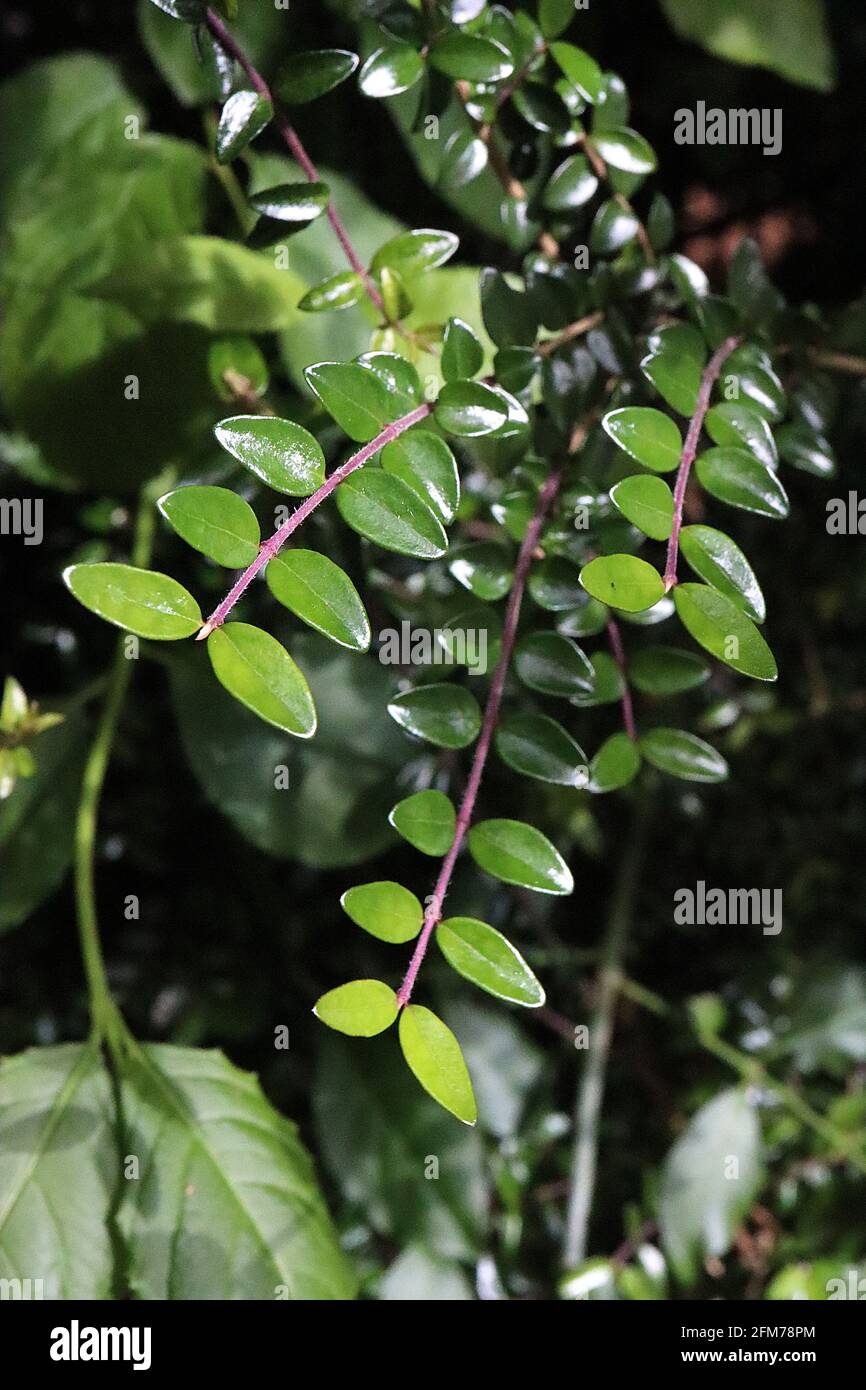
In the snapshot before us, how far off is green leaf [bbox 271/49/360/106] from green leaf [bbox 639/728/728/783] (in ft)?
1.21

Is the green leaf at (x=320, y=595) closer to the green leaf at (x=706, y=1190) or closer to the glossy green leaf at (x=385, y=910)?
the glossy green leaf at (x=385, y=910)

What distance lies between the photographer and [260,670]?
0.40 meters

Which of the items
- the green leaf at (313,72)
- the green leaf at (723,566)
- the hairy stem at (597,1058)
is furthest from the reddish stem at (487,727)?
the hairy stem at (597,1058)

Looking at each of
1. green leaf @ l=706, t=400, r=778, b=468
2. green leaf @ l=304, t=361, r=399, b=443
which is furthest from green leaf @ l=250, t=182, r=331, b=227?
green leaf @ l=706, t=400, r=778, b=468

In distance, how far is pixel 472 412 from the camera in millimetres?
482

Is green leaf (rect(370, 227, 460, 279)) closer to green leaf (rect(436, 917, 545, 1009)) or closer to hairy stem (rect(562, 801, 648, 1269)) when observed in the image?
green leaf (rect(436, 917, 545, 1009))

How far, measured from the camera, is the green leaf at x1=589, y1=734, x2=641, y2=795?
0.58 m

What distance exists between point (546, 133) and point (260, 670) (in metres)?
0.40

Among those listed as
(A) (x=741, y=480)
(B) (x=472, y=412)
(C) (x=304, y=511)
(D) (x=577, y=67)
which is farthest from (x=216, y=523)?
(D) (x=577, y=67)

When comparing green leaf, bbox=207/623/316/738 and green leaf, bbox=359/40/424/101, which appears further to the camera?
green leaf, bbox=359/40/424/101

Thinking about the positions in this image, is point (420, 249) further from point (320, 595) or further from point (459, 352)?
point (320, 595)

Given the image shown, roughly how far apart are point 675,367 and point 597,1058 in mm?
633

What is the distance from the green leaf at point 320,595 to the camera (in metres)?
0.40
